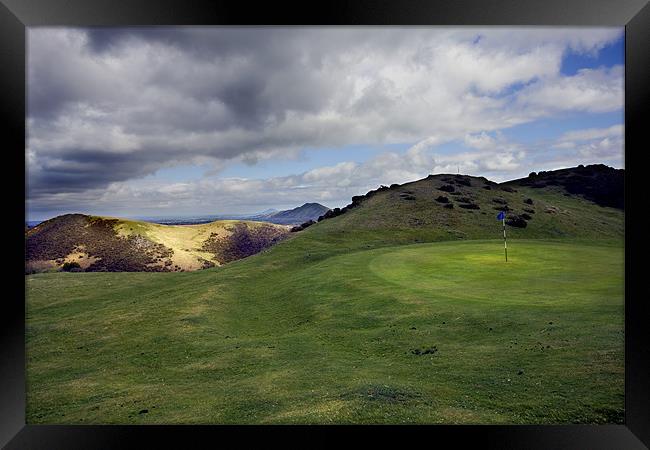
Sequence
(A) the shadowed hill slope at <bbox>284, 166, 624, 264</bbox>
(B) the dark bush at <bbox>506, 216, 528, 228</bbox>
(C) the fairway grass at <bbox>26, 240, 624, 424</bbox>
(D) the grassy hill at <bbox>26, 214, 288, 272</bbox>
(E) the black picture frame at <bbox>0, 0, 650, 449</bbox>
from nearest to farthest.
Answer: (E) the black picture frame at <bbox>0, 0, 650, 449</bbox> < (C) the fairway grass at <bbox>26, 240, 624, 424</bbox> < (A) the shadowed hill slope at <bbox>284, 166, 624, 264</bbox> < (D) the grassy hill at <bbox>26, 214, 288, 272</bbox> < (B) the dark bush at <bbox>506, 216, 528, 228</bbox>

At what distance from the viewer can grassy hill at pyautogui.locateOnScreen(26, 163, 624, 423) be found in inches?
300

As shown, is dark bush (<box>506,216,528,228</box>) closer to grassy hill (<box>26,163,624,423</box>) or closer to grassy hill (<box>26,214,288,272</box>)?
grassy hill (<box>26,163,624,423</box>)

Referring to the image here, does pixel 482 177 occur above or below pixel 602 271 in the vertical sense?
above

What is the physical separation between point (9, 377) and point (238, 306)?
11.7m

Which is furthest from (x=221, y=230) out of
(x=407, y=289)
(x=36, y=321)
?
(x=407, y=289)

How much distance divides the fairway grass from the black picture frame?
0.46 metres

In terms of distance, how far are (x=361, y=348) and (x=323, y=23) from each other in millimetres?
9183

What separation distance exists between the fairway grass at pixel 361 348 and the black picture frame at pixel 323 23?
46cm

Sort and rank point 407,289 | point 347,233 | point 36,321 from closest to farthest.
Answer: point 407,289 → point 36,321 → point 347,233

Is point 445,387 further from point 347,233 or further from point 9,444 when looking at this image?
point 347,233

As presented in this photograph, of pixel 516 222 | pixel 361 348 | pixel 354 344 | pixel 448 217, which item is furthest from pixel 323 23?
pixel 516 222

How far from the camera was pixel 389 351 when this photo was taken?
10.9 meters

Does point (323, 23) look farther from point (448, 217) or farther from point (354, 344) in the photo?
point (448, 217)

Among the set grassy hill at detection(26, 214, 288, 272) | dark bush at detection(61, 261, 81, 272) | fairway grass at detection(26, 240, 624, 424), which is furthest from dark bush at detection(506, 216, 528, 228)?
dark bush at detection(61, 261, 81, 272)
